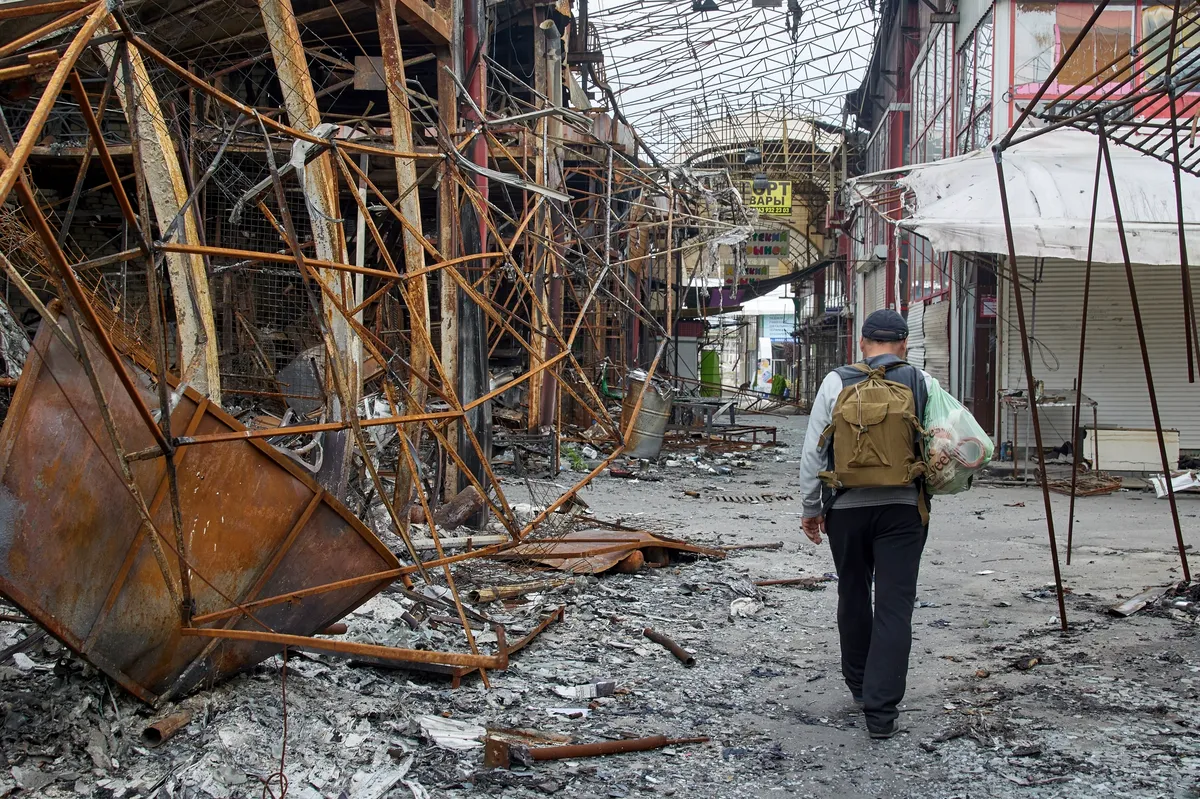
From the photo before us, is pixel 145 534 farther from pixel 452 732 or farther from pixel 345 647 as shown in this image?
pixel 452 732

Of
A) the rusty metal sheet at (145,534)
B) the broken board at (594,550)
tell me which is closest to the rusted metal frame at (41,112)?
the rusty metal sheet at (145,534)

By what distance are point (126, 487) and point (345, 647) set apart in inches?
37.2

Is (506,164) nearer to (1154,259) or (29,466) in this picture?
(1154,259)

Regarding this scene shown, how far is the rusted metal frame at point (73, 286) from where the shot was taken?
8.22 feet

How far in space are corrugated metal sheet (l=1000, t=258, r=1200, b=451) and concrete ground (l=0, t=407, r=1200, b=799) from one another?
280 inches

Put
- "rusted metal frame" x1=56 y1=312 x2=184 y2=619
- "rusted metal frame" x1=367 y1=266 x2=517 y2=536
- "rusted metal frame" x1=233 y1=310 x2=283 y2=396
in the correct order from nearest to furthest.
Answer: "rusted metal frame" x1=56 y1=312 x2=184 y2=619, "rusted metal frame" x1=367 y1=266 x2=517 y2=536, "rusted metal frame" x1=233 y1=310 x2=283 y2=396

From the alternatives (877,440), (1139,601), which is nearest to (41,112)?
(877,440)

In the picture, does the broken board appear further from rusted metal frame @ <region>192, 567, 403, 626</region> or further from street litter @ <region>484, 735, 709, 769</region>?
street litter @ <region>484, 735, 709, 769</region>

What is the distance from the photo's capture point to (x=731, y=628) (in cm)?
580

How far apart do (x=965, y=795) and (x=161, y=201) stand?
582 centimetres

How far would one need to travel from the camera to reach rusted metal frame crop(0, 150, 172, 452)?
8.22ft

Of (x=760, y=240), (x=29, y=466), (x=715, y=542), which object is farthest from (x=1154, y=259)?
(x=760, y=240)

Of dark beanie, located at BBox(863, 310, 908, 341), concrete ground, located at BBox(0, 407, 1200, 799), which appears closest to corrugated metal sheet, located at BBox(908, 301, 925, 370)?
concrete ground, located at BBox(0, 407, 1200, 799)

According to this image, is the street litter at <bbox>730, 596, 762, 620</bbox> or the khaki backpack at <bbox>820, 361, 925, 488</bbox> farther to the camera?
the street litter at <bbox>730, 596, 762, 620</bbox>
